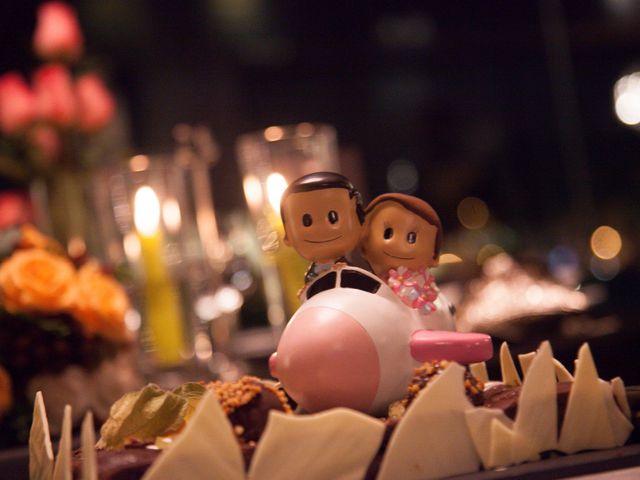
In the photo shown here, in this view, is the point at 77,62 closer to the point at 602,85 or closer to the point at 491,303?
the point at 491,303

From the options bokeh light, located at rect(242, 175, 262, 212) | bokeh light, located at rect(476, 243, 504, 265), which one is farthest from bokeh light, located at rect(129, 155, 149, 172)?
bokeh light, located at rect(476, 243, 504, 265)

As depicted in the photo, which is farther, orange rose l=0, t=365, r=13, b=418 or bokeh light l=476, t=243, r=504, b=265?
bokeh light l=476, t=243, r=504, b=265

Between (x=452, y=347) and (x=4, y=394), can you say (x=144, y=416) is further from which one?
(x=4, y=394)

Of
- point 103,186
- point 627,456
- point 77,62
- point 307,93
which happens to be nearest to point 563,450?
point 627,456

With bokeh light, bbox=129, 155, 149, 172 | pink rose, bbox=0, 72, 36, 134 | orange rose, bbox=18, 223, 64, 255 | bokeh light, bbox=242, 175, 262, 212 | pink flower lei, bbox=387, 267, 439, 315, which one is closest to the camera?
pink flower lei, bbox=387, 267, 439, 315

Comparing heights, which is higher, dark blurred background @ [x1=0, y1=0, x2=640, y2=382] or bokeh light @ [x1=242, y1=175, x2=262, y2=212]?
dark blurred background @ [x1=0, y1=0, x2=640, y2=382]

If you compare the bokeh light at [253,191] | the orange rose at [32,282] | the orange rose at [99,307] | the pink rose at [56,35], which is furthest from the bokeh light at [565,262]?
the orange rose at [32,282]

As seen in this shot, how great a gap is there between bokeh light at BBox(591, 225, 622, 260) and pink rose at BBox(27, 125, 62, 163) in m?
2.04

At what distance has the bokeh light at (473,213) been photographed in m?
Result: 3.23

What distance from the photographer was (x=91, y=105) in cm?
180

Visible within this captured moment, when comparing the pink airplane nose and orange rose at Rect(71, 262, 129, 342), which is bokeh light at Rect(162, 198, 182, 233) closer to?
orange rose at Rect(71, 262, 129, 342)

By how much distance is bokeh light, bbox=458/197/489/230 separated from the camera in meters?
3.23

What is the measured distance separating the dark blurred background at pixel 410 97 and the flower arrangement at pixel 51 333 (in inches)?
85.6

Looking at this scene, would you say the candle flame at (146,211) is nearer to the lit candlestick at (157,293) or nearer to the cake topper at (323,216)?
the lit candlestick at (157,293)
